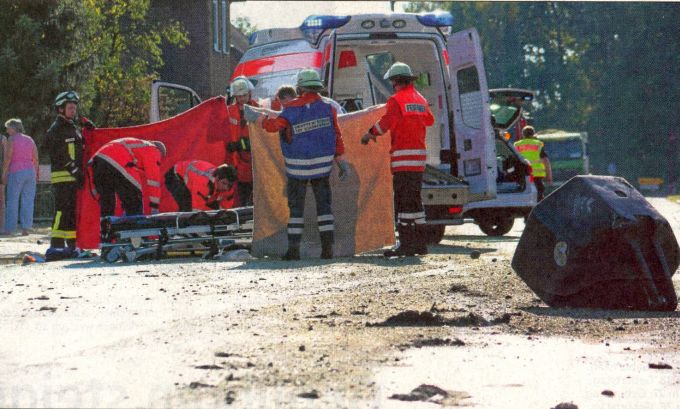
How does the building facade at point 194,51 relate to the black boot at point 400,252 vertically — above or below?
above

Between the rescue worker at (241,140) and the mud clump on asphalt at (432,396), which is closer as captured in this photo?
the mud clump on asphalt at (432,396)

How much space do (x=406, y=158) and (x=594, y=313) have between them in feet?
17.0

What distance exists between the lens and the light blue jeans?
61.7 feet

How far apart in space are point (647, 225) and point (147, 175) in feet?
20.9

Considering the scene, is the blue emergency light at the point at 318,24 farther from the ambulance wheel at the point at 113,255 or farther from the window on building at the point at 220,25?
the window on building at the point at 220,25

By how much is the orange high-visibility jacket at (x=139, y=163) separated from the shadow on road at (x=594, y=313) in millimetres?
5892

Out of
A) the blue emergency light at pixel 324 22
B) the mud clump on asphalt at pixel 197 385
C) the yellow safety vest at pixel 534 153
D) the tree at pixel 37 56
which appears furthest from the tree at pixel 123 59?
the mud clump on asphalt at pixel 197 385

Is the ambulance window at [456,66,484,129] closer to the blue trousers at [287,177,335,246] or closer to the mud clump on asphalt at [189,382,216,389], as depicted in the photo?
the blue trousers at [287,177,335,246]

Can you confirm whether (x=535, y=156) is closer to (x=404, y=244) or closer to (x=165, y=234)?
(x=404, y=244)

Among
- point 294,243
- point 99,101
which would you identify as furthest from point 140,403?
point 99,101

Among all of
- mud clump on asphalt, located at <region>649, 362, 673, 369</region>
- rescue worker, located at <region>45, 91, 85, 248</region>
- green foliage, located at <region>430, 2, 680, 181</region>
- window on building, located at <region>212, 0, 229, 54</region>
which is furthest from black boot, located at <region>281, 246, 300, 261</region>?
green foliage, located at <region>430, 2, 680, 181</region>

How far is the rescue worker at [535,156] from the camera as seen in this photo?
20.9 m

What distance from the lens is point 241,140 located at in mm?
14406

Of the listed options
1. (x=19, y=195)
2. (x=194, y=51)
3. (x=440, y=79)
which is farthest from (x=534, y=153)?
(x=194, y=51)
